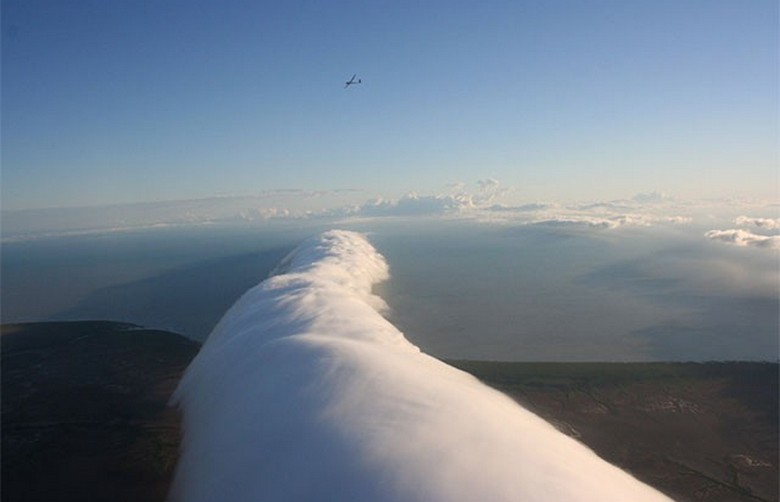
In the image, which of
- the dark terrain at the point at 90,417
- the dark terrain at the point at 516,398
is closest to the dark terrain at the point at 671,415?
the dark terrain at the point at 516,398

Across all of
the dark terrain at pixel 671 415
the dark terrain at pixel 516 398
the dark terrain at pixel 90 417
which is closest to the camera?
the dark terrain at pixel 90 417

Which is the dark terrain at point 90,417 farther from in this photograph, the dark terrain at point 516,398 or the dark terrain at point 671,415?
the dark terrain at point 671,415

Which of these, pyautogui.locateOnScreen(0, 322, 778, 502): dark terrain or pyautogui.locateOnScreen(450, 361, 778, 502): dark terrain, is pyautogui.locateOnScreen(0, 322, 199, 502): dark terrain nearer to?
pyautogui.locateOnScreen(0, 322, 778, 502): dark terrain

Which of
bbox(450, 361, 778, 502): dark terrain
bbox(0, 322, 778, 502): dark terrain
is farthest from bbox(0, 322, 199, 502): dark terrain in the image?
bbox(450, 361, 778, 502): dark terrain

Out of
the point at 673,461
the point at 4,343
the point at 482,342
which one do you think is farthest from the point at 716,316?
the point at 4,343

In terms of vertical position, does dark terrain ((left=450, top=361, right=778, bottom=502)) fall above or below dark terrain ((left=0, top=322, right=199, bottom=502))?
below

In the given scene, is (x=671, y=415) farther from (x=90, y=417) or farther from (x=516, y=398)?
(x=90, y=417)

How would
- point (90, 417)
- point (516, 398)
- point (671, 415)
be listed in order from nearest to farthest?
point (90, 417)
point (671, 415)
point (516, 398)

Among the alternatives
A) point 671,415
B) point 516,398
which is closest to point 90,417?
point 516,398

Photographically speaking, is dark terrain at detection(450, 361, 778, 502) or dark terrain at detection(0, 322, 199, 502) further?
dark terrain at detection(450, 361, 778, 502)

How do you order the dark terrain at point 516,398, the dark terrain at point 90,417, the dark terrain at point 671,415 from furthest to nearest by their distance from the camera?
the dark terrain at point 671,415, the dark terrain at point 516,398, the dark terrain at point 90,417
